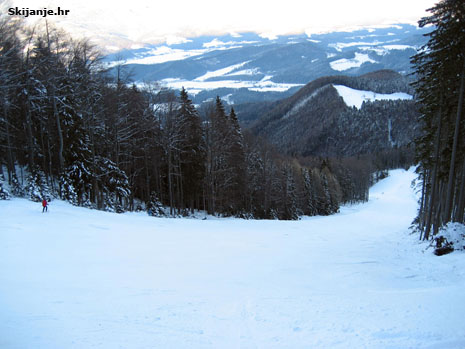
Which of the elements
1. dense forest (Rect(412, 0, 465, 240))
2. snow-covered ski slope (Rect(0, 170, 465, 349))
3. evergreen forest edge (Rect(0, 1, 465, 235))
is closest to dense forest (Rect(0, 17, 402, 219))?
evergreen forest edge (Rect(0, 1, 465, 235))

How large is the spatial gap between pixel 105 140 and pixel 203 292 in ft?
66.6

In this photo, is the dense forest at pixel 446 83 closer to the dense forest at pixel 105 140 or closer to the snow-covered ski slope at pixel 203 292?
the snow-covered ski slope at pixel 203 292

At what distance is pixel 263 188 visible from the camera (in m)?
36.8

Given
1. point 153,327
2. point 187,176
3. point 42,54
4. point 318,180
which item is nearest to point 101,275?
point 153,327

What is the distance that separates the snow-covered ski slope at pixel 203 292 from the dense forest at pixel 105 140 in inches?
319

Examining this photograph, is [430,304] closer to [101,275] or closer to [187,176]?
[101,275]

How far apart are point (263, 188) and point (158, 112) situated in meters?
16.0

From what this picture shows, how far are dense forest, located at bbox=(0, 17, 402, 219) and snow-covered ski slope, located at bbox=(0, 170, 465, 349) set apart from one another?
26.6 feet

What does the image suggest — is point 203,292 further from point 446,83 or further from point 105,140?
point 105,140

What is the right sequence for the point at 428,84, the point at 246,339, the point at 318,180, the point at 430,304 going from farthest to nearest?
the point at 318,180 < the point at 428,84 < the point at 430,304 < the point at 246,339

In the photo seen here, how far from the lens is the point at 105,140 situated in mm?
25766

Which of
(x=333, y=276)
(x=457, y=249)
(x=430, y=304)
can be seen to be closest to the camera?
(x=430, y=304)

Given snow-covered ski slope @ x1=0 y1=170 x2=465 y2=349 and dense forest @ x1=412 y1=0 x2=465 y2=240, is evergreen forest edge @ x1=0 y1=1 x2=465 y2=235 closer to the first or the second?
dense forest @ x1=412 y1=0 x2=465 y2=240

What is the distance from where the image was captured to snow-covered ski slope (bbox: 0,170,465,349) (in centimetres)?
628
